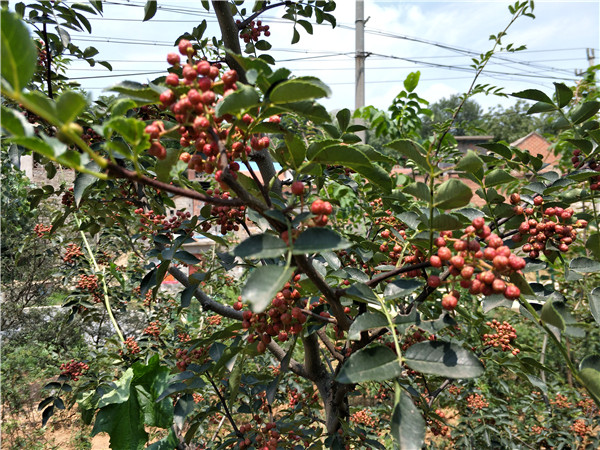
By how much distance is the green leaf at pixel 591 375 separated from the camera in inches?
28.3

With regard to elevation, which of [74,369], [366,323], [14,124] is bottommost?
[74,369]

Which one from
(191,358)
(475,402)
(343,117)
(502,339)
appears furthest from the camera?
(475,402)

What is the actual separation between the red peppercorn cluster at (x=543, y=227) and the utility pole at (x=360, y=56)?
19.1 feet

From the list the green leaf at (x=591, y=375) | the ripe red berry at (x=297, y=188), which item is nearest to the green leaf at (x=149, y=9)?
the ripe red berry at (x=297, y=188)

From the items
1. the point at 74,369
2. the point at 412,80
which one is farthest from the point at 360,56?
the point at 74,369

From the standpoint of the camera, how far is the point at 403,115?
9.81 ft

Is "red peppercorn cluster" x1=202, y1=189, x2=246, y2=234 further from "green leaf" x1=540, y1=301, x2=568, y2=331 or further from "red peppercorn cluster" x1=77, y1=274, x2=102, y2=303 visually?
"red peppercorn cluster" x1=77, y1=274, x2=102, y2=303

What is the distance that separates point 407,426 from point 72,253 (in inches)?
127

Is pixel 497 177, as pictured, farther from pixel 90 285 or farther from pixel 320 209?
pixel 90 285

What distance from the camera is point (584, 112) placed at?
1.23 m

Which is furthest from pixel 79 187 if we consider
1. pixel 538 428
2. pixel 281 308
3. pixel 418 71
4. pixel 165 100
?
pixel 538 428

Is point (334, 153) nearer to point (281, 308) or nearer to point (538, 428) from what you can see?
point (281, 308)

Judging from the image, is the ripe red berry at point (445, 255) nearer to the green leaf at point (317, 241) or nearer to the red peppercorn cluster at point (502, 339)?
the green leaf at point (317, 241)

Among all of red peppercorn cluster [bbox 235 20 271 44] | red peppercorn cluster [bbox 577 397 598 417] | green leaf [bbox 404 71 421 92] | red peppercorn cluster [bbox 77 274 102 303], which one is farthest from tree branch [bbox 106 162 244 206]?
red peppercorn cluster [bbox 577 397 598 417]
